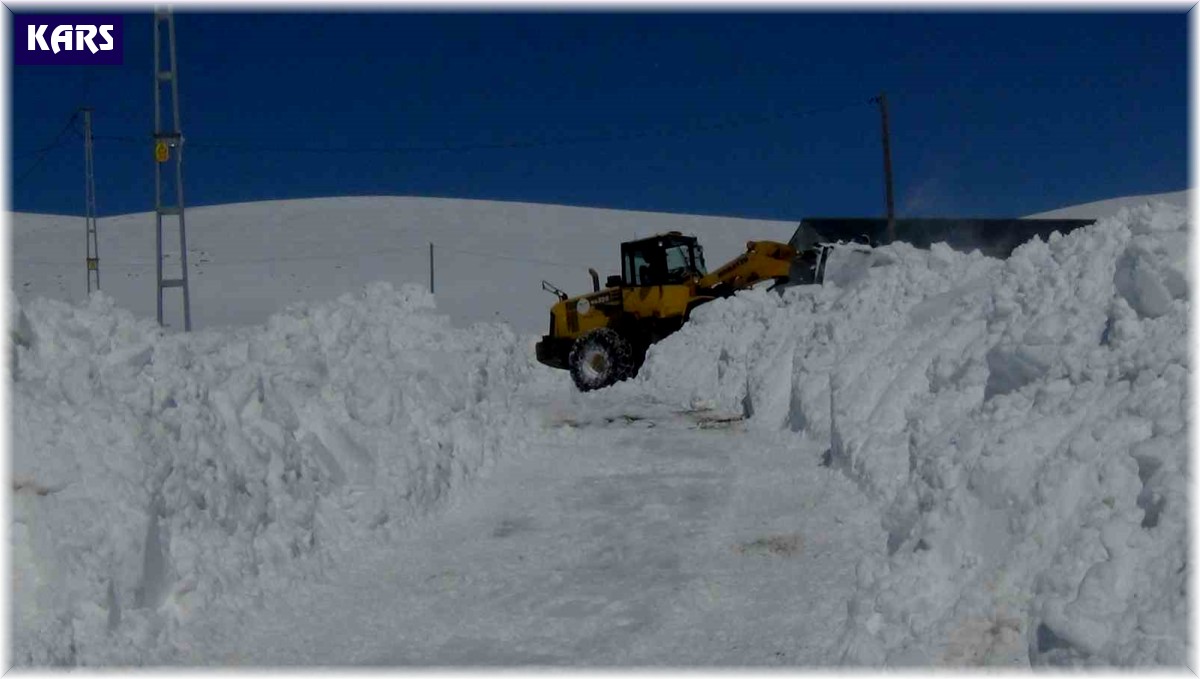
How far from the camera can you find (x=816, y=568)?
24.3 feet

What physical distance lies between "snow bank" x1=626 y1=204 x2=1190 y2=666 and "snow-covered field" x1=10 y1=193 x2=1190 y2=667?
2 cm

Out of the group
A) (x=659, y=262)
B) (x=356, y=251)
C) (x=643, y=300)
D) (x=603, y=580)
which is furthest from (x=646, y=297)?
(x=356, y=251)

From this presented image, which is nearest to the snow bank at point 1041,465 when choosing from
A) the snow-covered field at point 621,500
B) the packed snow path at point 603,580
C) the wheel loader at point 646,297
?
the snow-covered field at point 621,500

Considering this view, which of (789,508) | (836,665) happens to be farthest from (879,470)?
(836,665)

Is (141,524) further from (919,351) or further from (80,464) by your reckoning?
(919,351)

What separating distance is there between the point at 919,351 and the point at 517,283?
41.0 meters

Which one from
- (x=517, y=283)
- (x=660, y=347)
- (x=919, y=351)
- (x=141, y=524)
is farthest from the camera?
(x=517, y=283)

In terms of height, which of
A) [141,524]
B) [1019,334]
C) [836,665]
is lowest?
[836,665]

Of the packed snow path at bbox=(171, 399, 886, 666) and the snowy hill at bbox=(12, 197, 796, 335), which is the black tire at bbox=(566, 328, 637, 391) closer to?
the packed snow path at bbox=(171, 399, 886, 666)

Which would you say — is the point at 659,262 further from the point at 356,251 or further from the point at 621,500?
the point at 356,251

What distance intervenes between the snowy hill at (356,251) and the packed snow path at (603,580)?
94.4 feet

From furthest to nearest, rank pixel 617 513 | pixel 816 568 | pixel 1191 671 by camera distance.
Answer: pixel 617 513 < pixel 816 568 < pixel 1191 671

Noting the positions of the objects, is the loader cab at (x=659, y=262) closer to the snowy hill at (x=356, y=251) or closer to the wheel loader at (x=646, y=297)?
the wheel loader at (x=646, y=297)

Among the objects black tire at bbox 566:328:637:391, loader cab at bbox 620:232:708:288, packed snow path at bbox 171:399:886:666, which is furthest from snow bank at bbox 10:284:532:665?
loader cab at bbox 620:232:708:288
